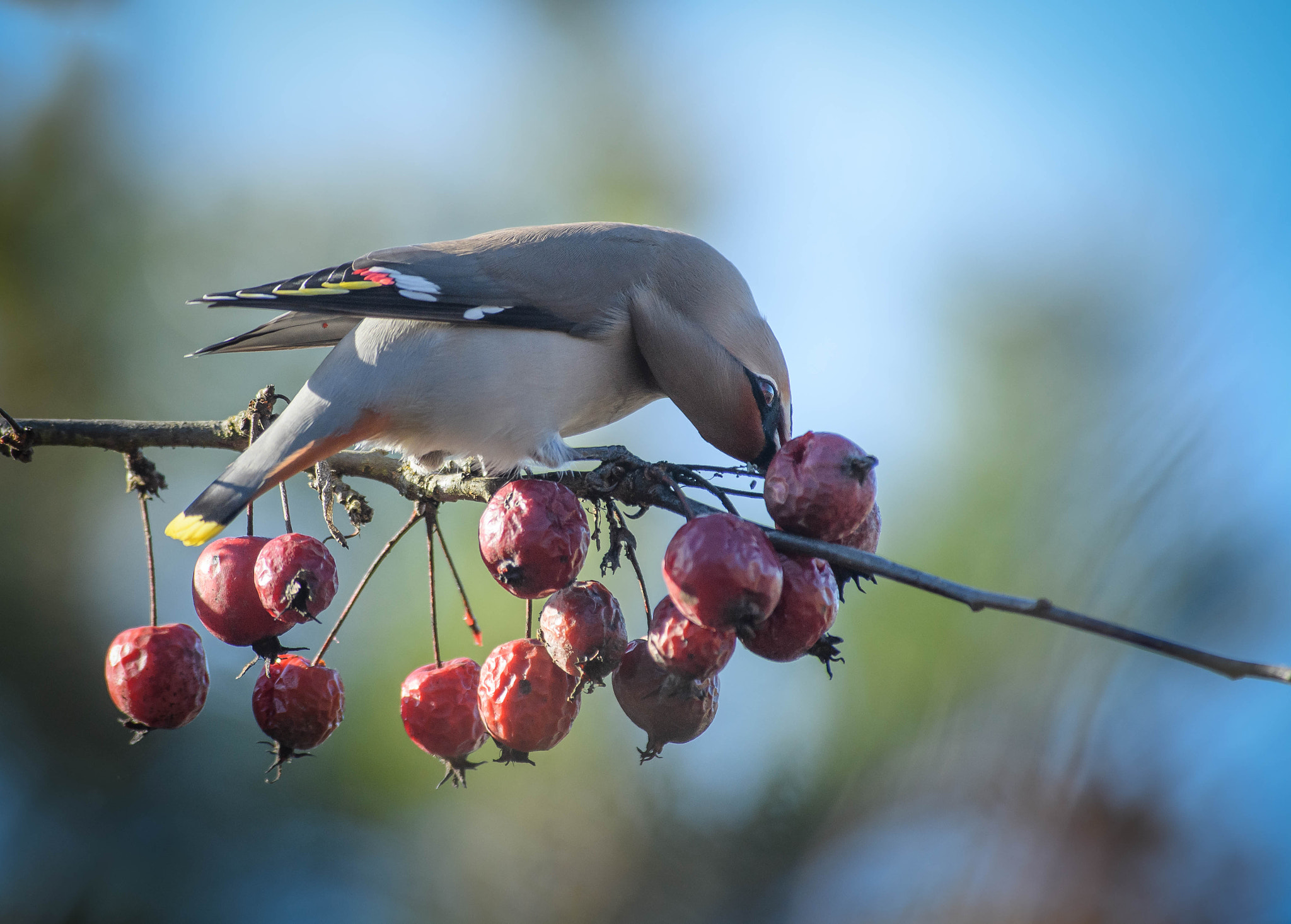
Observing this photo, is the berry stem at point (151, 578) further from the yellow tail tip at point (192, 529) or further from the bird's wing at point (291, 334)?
the bird's wing at point (291, 334)

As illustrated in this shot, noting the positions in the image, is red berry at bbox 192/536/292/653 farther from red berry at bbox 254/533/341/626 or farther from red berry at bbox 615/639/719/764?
red berry at bbox 615/639/719/764

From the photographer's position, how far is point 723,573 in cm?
151

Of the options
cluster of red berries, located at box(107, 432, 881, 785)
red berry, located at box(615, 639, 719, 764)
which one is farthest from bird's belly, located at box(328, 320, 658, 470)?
red berry, located at box(615, 639, 719, 764)

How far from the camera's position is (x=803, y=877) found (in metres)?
4.22

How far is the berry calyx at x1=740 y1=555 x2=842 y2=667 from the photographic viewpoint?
62.9 inches

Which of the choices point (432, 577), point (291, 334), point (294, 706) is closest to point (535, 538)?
point (432, 577)

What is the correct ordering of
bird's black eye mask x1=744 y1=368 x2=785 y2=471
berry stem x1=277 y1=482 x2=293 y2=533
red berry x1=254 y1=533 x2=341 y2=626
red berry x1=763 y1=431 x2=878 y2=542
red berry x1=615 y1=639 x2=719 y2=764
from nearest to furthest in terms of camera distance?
red berry x1=763 y1=431 x2=878 y2=542 < red berry x1=615 y1=639 x2=719 y2=764 < red berry x1=254 y1=533 x2=341 y2=626 < berry stem x1=277 y1=482 x2=293 y2=533 < bird's black eye mask x1=744 y1=368 x2=785 y2=471

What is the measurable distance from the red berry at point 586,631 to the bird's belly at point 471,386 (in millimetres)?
887

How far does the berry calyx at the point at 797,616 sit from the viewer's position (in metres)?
1.60

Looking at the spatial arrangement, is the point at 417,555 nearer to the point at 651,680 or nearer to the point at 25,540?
the point at 25,540

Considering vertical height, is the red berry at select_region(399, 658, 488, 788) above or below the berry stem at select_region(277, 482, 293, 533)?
below

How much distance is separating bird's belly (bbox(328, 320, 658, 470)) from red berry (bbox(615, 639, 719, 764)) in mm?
945

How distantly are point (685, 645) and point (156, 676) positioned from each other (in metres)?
1.27

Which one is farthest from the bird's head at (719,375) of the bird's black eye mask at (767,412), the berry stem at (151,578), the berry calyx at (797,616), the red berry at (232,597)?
the berry stem at (151,578)
